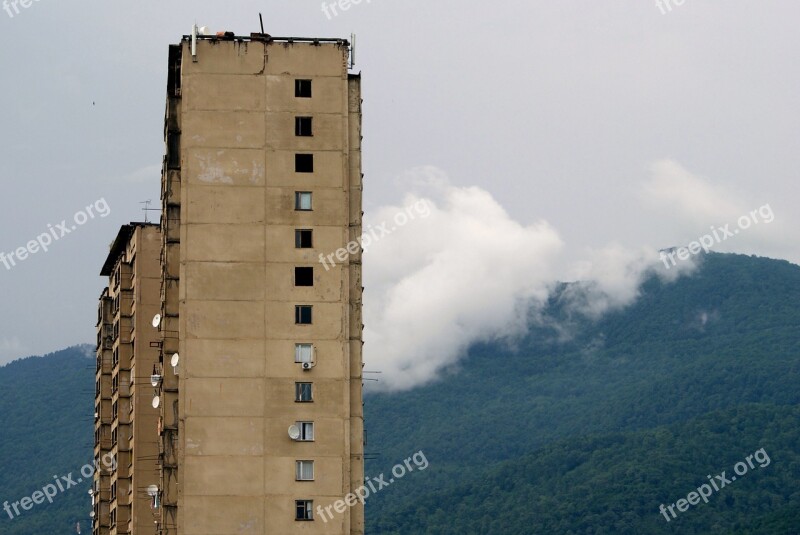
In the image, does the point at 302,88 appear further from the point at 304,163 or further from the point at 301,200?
the point at 301,200

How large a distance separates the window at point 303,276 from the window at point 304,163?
5.59 m

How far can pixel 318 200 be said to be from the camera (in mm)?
88312

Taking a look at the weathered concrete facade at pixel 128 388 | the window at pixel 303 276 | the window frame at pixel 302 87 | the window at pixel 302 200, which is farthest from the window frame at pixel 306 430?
the weathered concrete facade at pixel 128 388

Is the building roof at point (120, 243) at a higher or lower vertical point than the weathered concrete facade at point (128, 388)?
higher

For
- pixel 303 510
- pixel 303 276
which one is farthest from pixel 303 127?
pixel 303 510

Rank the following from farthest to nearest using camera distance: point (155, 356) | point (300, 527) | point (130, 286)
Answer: point (130, 286)
point (155, 356)
point (300, 527)

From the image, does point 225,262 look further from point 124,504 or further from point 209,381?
point 124,504

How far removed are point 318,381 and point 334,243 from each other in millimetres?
7629

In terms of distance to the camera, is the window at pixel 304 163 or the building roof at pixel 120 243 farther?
the building roof at pixel 120 243

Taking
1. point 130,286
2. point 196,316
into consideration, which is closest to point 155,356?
point 130,286

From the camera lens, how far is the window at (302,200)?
88312mm

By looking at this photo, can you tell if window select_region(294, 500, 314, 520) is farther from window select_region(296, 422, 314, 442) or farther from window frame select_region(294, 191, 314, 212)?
window frame select_region(294, 191, 314, 212)

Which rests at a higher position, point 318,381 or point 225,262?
point 225,262

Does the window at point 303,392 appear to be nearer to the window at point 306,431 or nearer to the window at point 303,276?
the window at point 306,431
